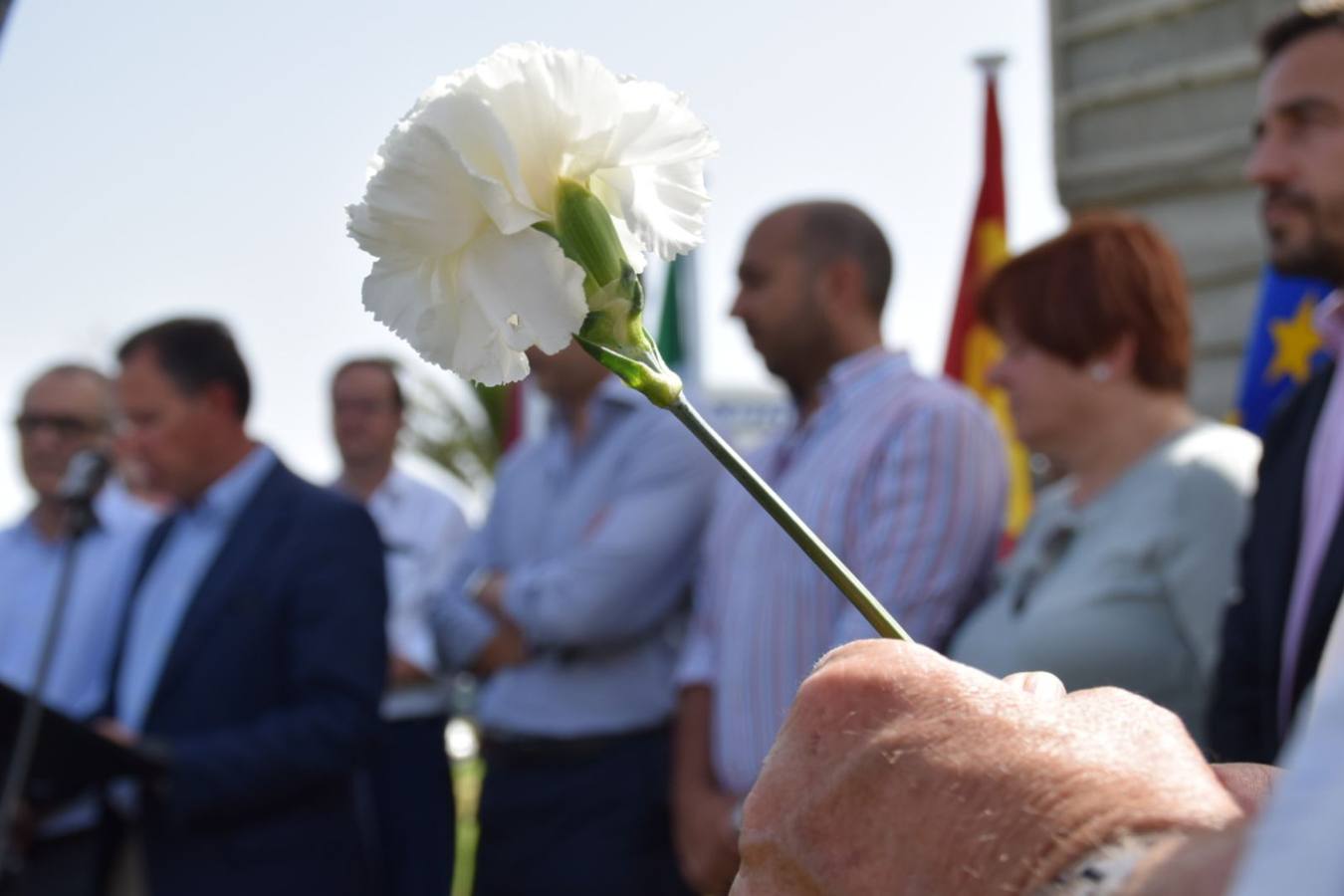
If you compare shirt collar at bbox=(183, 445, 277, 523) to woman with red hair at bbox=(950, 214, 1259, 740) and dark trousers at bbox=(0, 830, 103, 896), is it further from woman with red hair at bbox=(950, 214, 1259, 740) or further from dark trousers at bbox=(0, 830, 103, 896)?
woman with red hair at bbox=(950, 214, 1259, 740)

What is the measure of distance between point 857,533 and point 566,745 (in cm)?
111

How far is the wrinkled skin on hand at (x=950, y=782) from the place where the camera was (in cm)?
68

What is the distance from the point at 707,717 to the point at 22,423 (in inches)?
103

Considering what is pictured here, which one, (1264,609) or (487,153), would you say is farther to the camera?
(1264,609)

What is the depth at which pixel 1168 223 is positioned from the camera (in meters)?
5.60

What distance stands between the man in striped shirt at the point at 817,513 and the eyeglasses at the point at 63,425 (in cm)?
225

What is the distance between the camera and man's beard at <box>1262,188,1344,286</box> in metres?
2.60

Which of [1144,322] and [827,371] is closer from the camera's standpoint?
[1144,322]

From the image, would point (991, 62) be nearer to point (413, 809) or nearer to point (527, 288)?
point (413, 809)

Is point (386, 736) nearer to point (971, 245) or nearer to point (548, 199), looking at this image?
point (971, 245)

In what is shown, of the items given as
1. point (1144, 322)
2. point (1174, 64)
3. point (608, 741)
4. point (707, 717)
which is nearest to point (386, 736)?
point (608, 741)

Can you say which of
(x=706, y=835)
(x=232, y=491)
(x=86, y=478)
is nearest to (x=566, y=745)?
(x=706, y=835)

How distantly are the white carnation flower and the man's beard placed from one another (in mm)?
1941

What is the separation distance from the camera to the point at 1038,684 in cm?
84
